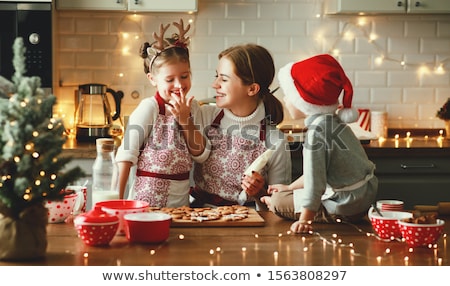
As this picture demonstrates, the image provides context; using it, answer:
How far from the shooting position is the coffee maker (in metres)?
4.13

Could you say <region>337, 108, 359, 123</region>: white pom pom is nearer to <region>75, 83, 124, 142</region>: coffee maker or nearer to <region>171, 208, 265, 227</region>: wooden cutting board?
<region>171, 208, 265, 227</region>: wooden cutting board

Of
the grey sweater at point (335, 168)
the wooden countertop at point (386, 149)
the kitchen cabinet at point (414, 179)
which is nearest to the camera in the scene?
the grey sweater at point (335, 168)

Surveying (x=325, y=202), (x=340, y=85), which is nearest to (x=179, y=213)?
(x=325, y=202)

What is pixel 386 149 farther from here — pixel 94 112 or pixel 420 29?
pixel 94 112

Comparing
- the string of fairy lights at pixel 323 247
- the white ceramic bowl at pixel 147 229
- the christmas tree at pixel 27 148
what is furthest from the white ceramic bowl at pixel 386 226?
the christmas tree at pixel 27 148

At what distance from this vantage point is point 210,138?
10.1 feet

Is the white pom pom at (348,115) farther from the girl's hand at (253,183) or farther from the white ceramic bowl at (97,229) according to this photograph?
the white ceramic bowl at (97,229)

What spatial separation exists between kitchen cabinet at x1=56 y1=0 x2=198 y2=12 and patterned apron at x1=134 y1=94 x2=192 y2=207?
1.32 metres

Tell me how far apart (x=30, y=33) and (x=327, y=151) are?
237 cm

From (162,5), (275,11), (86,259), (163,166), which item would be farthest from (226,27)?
(86,259)

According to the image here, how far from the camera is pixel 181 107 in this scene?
2.86 m

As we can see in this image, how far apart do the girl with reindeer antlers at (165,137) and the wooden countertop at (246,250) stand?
0.73 metres

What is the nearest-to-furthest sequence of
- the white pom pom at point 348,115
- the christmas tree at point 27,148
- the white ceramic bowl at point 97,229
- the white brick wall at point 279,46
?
the christmas tree at point 27,148
the white ceramic bowl at point 97,229
the white pom pom at point 348,115
the white brick wall at point 279,46

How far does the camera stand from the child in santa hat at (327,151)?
2252mm
